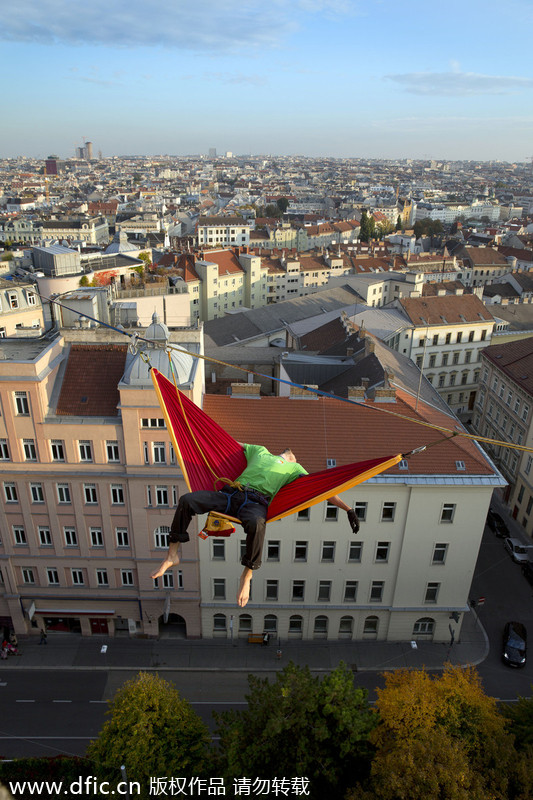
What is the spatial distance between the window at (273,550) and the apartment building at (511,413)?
22.6 m

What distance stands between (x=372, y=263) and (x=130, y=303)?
71102mm

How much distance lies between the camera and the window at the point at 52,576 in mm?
31594

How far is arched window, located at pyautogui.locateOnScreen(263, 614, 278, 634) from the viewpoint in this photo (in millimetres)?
32688

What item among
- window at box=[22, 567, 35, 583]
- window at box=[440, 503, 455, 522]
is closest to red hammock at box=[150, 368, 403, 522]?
window at box=[440, 503, 455, 522]

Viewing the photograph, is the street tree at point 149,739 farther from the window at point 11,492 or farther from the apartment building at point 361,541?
the window at point 11,492

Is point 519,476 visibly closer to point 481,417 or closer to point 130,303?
point 481,417

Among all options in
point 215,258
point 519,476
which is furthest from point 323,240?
point 519,476

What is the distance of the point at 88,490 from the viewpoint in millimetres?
29703

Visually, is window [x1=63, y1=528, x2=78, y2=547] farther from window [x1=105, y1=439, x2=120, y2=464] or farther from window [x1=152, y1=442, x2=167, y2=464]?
window [x1=152, y1=442, x2=167, y2=464]

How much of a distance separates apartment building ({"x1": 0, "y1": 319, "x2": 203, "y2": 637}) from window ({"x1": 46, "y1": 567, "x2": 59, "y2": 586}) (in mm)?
55

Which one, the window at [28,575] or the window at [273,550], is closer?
the window at [273,550]

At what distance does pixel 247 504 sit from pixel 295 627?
2424 cm

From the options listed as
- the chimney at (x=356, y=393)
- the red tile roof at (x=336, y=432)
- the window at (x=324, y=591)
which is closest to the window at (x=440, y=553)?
the red tile roof at (x=336, y=432)

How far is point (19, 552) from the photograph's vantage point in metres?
31.0
